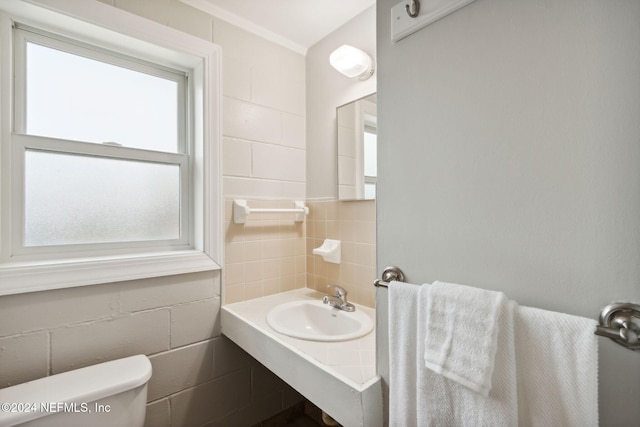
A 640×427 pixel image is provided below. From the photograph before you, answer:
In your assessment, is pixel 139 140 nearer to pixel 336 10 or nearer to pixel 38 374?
→ pixel 38 374

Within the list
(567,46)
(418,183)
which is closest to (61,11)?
(418,183)

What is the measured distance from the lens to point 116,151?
1.29 meters

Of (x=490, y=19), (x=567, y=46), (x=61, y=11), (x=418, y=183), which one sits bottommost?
(x=418, y=183)

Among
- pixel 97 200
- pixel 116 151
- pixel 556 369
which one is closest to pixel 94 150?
pixel 116 151

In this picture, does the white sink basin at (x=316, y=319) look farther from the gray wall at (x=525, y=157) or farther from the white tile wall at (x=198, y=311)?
the gray wall at (x=525, y=157)

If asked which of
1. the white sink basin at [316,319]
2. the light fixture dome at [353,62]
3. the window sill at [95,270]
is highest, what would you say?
the light fixture dome at [353,62]

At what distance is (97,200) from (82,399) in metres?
0.78

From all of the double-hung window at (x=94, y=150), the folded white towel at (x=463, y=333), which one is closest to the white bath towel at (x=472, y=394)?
the folded white towel at (x=463, y=333)

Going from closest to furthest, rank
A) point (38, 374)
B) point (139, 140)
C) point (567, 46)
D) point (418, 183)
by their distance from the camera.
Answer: point (567, 46) < point (418, 183) < point (38, 374) < point (139, 140)

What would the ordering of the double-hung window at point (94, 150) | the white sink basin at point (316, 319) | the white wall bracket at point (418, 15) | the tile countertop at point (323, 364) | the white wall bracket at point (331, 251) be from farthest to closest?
the white wall bracket at point (331, 251) < the white sink basin at point (316, 319) < the double-hung window at point (94, 150) < the tile countertop at point (323, 364) < the white wall bracket at point (418, 15)

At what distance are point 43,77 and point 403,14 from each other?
56.1 inches

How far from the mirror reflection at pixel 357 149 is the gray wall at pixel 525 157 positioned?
681 millimetres

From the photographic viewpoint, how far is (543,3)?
0.52m

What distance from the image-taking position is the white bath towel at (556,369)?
46cm
